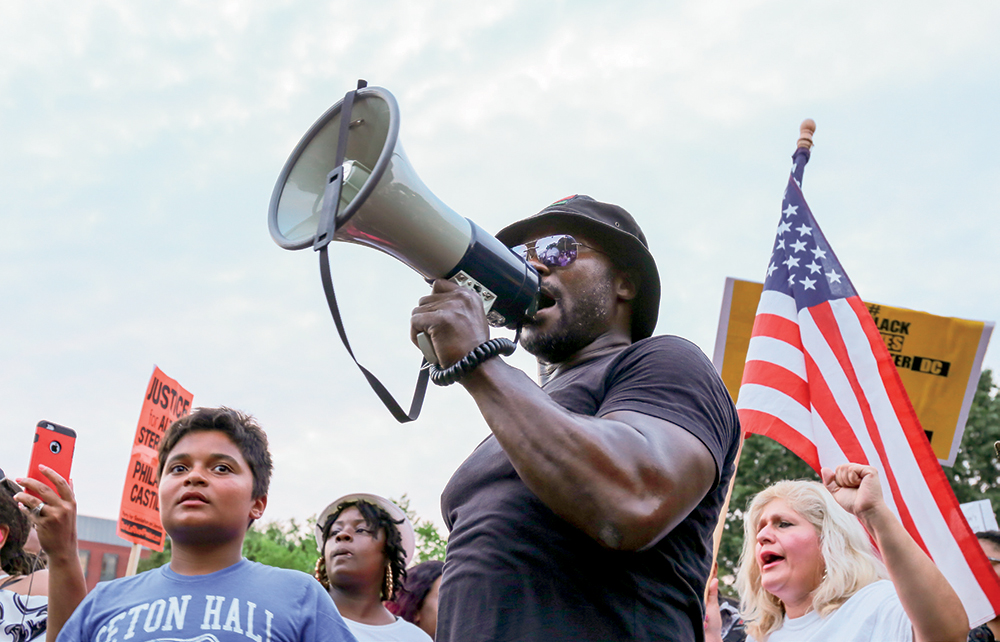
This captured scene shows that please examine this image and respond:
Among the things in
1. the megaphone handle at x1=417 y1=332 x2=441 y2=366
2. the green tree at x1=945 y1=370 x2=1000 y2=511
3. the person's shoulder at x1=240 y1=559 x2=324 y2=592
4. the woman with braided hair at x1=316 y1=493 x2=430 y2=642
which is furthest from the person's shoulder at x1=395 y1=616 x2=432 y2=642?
the green tree at x1=945 y1=370 x2=1000 y2=511

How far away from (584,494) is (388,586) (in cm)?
332

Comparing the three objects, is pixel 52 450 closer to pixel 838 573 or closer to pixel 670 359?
pixel 670 359

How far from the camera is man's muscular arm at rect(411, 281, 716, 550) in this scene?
4.85 feet

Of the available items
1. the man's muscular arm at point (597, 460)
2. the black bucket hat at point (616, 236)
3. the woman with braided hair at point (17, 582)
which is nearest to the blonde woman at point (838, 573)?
the black bucket hat at point (616, 236)

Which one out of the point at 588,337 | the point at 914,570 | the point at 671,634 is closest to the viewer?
the point at 671,634

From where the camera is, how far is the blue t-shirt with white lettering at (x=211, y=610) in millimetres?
2324

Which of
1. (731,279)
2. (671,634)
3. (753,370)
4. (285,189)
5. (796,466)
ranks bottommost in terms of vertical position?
(671,634)

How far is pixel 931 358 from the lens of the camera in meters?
6.12

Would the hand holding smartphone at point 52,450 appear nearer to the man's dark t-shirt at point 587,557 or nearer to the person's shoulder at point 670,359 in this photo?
the man's dark t-shirt at point 587,557

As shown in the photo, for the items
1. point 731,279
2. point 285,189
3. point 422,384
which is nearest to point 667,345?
point 422,384

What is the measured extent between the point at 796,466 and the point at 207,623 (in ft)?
58.0

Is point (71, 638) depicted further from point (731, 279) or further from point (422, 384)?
point (731, 279)

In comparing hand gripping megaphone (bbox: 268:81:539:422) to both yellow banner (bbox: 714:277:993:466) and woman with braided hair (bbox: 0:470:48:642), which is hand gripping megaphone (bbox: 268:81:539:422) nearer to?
woman with braided hair (bbox: 0:470:48:642)

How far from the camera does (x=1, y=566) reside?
374 centimetres
